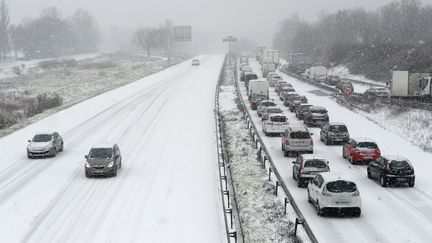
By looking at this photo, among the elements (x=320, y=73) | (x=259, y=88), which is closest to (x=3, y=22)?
(x=320, y=73)

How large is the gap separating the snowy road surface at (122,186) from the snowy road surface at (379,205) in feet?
12.1

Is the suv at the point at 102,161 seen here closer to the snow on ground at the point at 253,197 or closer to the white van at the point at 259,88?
the snow on ground at the point at 253,197

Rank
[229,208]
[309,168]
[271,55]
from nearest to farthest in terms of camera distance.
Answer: [229,208] → [309,168] → [271,55]

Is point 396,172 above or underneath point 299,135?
underneath

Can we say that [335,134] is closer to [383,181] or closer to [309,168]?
[383,181]

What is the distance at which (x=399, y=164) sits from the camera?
1056 inches

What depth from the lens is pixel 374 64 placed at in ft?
328

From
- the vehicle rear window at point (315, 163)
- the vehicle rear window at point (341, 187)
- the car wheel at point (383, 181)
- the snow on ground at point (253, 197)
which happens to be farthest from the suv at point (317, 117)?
the vehicle rear window at point (341, 187)

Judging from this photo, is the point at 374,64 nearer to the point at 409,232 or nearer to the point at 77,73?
the point at 77,73

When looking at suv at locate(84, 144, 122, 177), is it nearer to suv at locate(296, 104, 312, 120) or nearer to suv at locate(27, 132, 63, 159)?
suv at locate(27, 132, 63, 159)

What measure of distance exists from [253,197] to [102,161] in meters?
8.66

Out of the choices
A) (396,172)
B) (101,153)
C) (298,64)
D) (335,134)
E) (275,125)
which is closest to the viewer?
(396,172)

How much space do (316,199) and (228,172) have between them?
7.68 metres

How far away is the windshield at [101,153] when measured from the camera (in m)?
30.4
